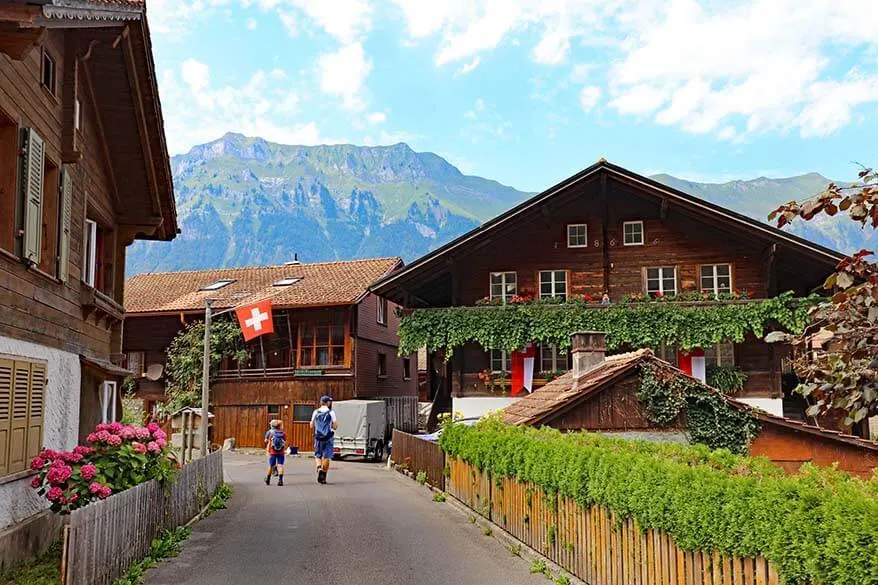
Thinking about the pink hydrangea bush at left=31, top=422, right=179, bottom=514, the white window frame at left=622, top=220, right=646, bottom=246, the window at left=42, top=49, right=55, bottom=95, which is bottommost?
the pink hydrangea bush at left=31, top=422, right=179, bottom=514

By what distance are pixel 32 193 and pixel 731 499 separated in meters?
9.13

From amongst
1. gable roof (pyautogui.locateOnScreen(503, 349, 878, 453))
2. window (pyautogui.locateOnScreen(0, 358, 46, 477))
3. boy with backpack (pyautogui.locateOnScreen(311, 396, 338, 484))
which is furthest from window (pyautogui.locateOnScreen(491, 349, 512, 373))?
window (pyautogui.locateOnScreen(0, 358, 46, 477))

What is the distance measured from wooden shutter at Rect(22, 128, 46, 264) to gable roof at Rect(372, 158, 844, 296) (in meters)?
16.8

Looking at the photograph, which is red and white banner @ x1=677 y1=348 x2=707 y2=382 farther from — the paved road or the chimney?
the paved road

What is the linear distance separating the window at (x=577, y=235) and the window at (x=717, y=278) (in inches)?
159

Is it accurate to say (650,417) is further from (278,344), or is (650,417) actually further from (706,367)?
(278,344)

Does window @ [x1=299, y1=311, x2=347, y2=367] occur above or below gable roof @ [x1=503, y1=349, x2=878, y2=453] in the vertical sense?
above

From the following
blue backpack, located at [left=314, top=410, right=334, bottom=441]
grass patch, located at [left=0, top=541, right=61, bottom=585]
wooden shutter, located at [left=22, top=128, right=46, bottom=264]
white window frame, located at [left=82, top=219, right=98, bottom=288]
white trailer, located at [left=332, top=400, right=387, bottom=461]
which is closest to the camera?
grass patch, located at [left=0, top=541, right=61, bottom=585]

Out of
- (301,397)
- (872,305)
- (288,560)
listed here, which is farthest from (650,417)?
(301,397)

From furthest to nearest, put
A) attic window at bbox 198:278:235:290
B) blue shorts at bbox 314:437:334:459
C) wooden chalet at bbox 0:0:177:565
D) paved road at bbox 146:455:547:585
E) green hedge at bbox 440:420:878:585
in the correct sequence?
attic window at bbox 198:278:235:290 → blue shorts at bbox 314:437:334:459 → wooden chalet at bbox 0:0:177:565 → paved road at bbox 146:455:547:585 → green hedge at bbox 440:420:878:585

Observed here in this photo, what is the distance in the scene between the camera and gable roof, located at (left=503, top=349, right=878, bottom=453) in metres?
15.1

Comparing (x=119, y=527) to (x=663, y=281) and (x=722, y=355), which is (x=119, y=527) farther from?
(x=722, y=355)

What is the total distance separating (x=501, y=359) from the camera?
28781 mm

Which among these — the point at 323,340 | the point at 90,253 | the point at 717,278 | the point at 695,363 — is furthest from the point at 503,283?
the point at 90,253
